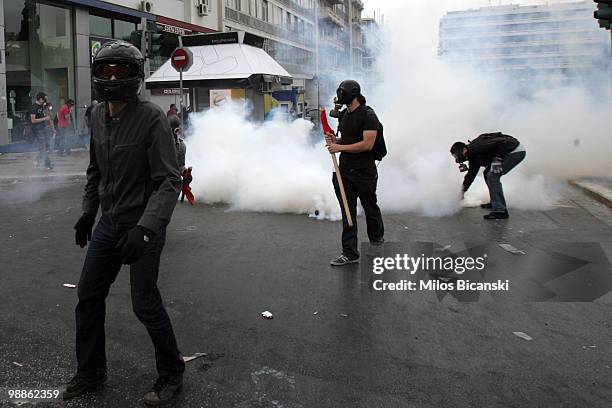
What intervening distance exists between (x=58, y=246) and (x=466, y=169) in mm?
5517

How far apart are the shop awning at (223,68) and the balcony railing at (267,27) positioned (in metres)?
2.05

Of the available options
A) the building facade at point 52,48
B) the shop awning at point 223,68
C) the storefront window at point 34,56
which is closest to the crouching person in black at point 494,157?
the building facade at point 52,48

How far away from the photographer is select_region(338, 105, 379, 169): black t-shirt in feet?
16.9

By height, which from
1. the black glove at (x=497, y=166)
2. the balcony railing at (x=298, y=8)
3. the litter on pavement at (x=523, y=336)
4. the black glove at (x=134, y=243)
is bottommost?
the litter on pavement at (x=523, y=336)

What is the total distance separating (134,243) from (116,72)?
837 millimetres

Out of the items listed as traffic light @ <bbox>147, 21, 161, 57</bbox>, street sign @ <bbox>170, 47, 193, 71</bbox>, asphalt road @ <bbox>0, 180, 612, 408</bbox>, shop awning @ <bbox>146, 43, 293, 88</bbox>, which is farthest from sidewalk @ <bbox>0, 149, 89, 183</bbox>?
asphalt road @ <bbox>0, 180, 612, 408</bbox>

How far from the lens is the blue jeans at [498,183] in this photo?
25.1ft

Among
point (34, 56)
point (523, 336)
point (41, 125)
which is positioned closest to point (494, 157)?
point (523, 336)

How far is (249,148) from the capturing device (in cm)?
898

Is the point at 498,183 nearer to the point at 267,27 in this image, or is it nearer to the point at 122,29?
the point at 122,29

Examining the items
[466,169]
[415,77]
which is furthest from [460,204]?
[415,77]

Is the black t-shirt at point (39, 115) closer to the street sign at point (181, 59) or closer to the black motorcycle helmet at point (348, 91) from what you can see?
the street sign at point (181, 59)

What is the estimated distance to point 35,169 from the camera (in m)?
13.1

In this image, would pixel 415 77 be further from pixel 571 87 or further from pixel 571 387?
pixel 571 387
